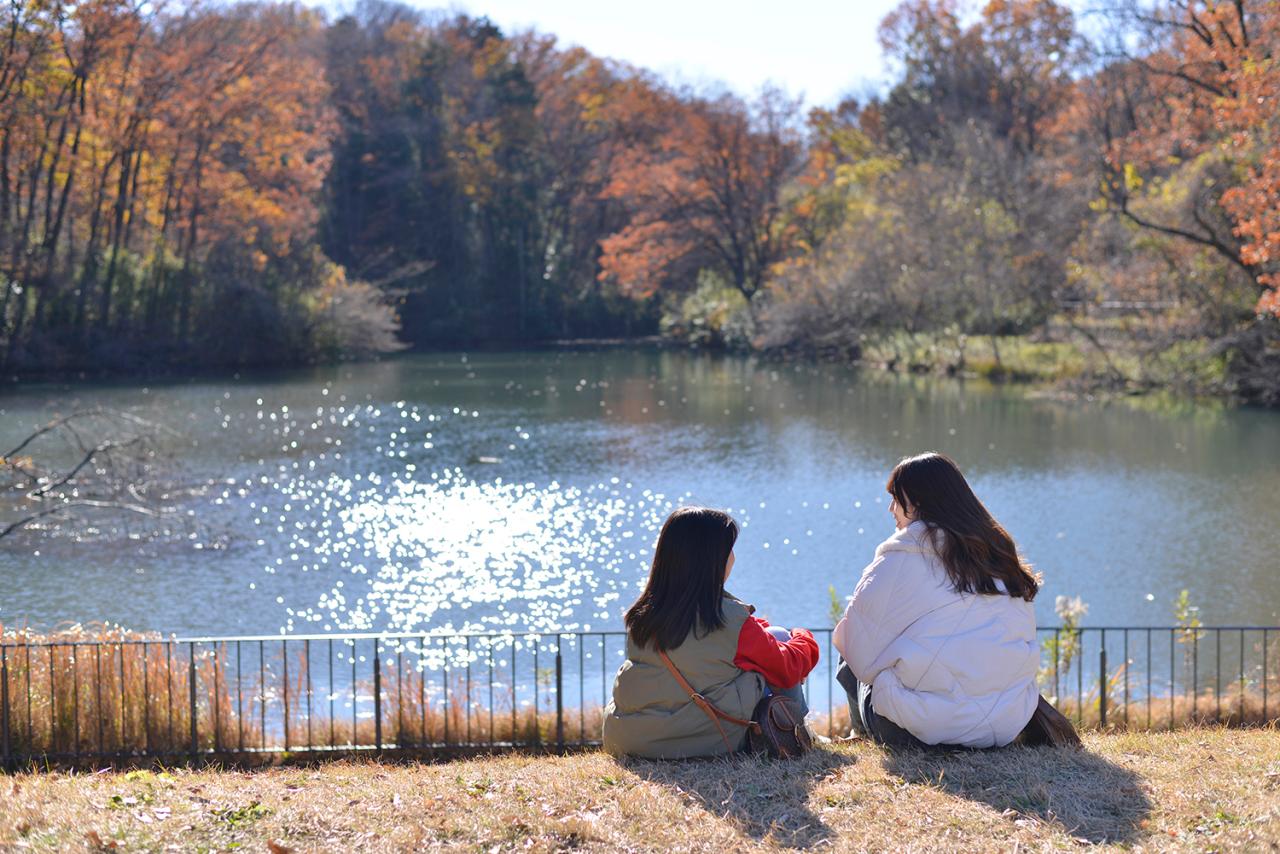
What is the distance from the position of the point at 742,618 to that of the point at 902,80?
4931 cm

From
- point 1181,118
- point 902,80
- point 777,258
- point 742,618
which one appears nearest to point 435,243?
point 777,258

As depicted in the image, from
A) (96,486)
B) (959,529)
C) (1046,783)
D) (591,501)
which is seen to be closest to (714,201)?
(591,501)

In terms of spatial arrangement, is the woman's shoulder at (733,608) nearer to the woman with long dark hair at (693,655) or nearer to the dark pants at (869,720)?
the woman with long dark hair at (693,655)

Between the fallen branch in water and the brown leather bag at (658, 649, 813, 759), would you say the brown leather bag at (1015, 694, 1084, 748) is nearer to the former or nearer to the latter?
the brown leather bag at (658, 649, 813, 759)

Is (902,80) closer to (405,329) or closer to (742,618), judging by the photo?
(405,329)

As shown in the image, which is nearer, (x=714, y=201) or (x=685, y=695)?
(x=685, y=695)

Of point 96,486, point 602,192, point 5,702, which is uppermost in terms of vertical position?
point 602,192

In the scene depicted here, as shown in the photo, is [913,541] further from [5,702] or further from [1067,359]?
[1067,359]

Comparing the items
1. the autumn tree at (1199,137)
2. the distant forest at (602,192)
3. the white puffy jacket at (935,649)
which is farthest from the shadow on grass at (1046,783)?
the autumn tree at (1199,137)

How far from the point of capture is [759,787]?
446 centimetres

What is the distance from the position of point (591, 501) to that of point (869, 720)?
1356 cm

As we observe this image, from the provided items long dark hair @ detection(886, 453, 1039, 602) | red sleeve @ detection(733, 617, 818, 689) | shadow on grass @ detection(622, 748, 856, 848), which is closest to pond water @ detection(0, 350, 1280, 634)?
red sleeve @ detection(733, 617, 818, 689)

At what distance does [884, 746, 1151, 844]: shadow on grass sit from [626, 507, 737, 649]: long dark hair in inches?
A: 34.2

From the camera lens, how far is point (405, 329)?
53.0 m
